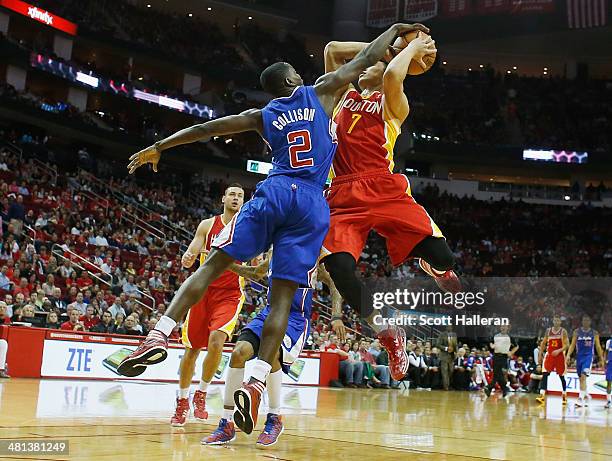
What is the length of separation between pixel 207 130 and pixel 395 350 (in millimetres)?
2286

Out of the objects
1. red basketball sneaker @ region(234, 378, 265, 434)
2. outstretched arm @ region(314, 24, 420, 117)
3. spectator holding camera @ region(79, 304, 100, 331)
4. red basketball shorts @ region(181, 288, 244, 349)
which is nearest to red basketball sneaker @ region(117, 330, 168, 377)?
red basketball sneaker @ region(234, 378, 265, 434)

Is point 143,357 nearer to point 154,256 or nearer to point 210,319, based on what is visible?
point 210,319

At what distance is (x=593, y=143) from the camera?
36.2m

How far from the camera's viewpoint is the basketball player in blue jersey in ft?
14.9

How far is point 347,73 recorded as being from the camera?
15.9ft

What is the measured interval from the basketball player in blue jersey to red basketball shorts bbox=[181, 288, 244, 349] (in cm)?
227

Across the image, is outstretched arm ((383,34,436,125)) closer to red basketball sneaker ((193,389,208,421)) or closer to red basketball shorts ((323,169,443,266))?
red basketball shorts ((323,169,443,266))

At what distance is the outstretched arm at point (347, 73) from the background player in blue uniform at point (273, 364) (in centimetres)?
153

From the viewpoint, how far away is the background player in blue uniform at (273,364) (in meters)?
5.10

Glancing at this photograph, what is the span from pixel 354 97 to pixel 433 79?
1326 inches

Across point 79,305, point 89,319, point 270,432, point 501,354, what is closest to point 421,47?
point 270,432

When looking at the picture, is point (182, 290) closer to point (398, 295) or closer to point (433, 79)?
point (398, 295)

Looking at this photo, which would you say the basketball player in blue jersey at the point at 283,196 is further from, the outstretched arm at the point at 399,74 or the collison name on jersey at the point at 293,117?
the outstretched arm at the point at 399,74

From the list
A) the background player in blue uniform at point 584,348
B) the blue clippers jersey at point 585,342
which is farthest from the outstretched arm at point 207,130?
the blue clippers jersey at point 585,342
